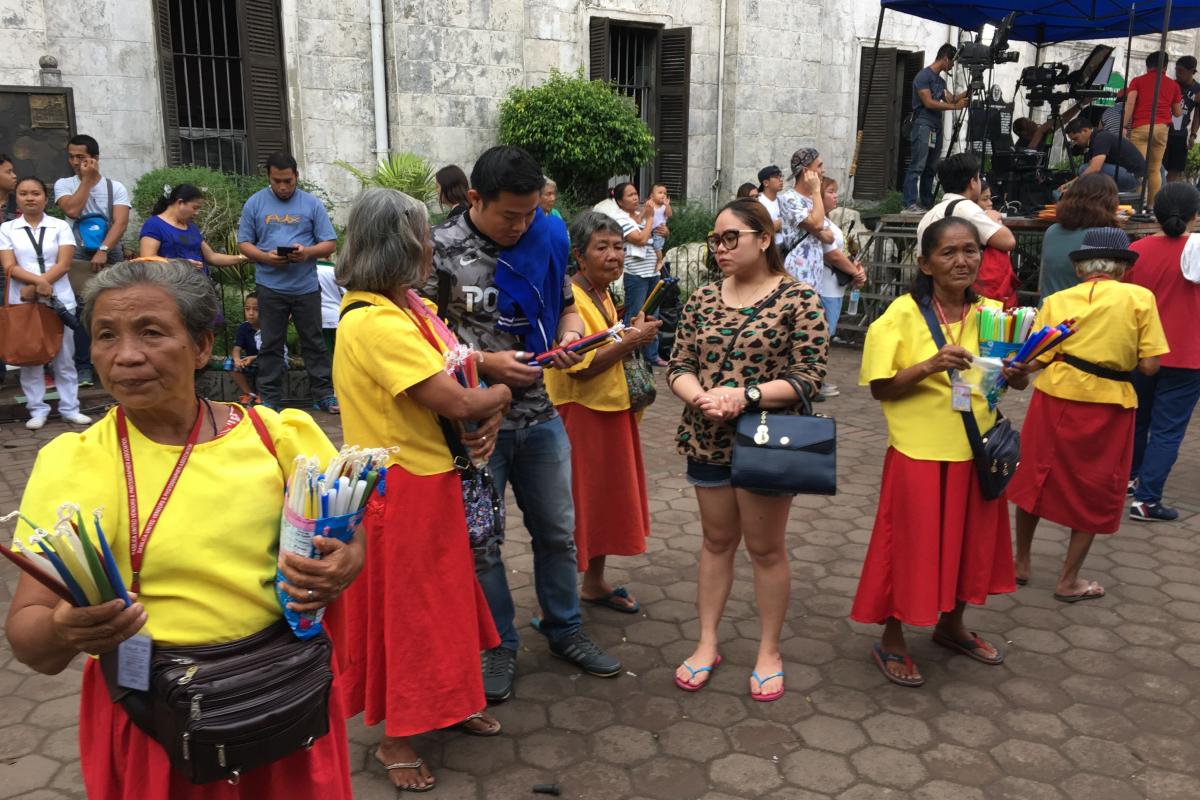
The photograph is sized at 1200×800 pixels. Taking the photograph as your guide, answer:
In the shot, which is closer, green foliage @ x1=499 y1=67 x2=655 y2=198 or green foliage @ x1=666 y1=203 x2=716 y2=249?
green foliage @ x1=499 y1=67 x2=655 y2=198

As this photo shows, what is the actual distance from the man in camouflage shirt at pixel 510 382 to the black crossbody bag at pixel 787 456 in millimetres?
694

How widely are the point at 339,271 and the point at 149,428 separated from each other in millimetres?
1105

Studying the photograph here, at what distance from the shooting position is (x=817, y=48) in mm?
15984

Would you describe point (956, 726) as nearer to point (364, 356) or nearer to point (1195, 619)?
point (1195, 619)

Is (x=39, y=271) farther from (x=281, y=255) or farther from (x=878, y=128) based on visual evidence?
(x=878, y=128)

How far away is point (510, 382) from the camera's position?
3.33 metres

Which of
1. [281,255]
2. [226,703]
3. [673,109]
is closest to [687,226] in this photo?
[673,109]

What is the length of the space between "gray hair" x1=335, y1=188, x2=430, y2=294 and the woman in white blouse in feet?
19.1

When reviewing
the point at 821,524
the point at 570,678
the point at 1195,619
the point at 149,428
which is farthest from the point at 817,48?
the point at 149,428

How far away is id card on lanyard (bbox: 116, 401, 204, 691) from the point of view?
183 centimetres

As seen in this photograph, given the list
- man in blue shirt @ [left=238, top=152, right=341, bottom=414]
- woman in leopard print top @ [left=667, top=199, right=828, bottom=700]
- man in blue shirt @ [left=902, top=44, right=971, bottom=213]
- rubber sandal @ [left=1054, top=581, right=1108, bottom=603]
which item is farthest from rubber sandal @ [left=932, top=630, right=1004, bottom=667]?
man in blue shirt @ [left=902, top=44, right=971, bottom=213]

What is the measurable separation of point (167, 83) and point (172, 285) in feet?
35.8

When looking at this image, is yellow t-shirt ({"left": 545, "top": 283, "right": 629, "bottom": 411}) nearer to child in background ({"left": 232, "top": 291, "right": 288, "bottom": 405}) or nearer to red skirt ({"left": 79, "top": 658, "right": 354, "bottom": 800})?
red skirt ({"left": 79, "top": 658, "right": 354, "bottom": 800})

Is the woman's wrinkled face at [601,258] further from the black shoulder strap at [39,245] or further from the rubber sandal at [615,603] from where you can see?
the black shoulder strap at [39,245]
